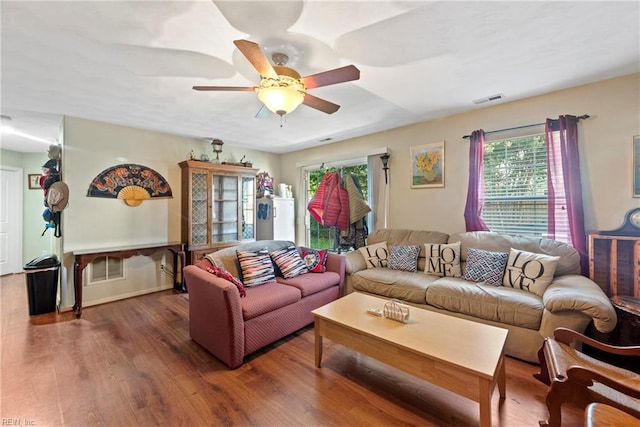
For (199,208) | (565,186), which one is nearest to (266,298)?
(199,208)

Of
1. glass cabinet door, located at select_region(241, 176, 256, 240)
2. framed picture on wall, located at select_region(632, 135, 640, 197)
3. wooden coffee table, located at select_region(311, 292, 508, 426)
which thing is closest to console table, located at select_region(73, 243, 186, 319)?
glass cabinet door, located at select_region(241, 176, 256, 240)

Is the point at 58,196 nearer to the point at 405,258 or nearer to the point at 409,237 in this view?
the point at 405,258

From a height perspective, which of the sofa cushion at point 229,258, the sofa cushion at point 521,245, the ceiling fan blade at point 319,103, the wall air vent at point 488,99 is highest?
the wall air vent at point 488,99

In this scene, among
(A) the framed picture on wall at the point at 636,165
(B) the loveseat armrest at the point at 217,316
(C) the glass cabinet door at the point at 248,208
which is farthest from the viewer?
(C) the glass cabinet door at the point at 248,208

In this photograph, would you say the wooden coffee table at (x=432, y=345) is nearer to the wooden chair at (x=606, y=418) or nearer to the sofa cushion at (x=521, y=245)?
the wooden chair at (x=606, y=418)

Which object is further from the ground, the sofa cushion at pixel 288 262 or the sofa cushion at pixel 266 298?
the sofa cushion at pixel 288 262

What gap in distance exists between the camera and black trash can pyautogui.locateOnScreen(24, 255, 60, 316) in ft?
10.1

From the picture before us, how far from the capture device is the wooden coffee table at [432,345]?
1382mm

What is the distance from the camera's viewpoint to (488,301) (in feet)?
7.47

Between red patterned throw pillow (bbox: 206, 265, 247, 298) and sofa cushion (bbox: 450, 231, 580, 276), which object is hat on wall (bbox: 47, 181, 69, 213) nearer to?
red patterned throw pillow (bbox: 206, 265, 247, 298)

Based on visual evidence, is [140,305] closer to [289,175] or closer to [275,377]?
[275,377]

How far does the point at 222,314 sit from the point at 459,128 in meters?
3.40

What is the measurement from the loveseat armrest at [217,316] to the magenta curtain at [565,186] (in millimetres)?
3191

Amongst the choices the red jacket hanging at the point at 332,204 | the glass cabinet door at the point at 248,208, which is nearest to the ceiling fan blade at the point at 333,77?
the red jacket hanging at the point at 332,204
